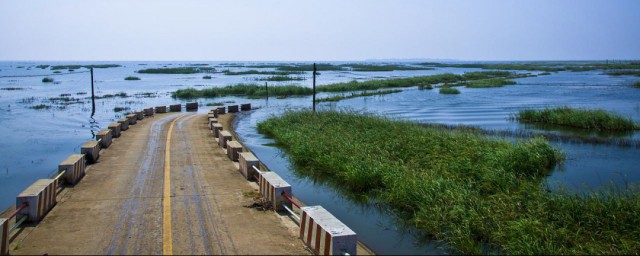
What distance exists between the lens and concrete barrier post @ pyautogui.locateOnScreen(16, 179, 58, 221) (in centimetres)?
1111

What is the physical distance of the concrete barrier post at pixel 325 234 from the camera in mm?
8570

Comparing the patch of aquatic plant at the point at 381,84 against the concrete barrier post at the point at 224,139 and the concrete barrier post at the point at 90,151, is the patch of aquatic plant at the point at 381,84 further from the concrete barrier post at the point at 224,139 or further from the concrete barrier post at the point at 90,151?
Result: the concrete barrier post at the point at 90,151

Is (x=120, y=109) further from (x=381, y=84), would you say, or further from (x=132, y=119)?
(x=381, y=84)

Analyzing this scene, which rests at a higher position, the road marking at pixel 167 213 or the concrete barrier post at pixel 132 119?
the concrete barrier post at pixel 132 119

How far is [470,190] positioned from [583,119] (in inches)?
895


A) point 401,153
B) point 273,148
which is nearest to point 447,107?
point 273,148

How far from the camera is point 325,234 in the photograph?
888 centimetres

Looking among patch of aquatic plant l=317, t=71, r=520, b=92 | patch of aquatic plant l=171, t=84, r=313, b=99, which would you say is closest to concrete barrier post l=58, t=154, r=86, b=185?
patch of aquatic plant l=171, t=84, r=313, b=99

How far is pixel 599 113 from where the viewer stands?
3284cm

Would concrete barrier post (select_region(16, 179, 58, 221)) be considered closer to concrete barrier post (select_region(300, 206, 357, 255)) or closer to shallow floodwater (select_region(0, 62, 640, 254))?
shallow floodwater (select_region(0, 62, 640, 254))

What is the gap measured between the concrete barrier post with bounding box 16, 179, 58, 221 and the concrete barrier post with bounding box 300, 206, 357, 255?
6.07m

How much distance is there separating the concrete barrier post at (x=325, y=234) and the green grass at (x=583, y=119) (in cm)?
2831

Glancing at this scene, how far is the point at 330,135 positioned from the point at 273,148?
12.5ft

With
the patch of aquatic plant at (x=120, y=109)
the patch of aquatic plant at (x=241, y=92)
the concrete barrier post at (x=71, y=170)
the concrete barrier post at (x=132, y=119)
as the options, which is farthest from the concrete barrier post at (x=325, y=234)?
the patch of aquatic plant at (x=241, y=92)
